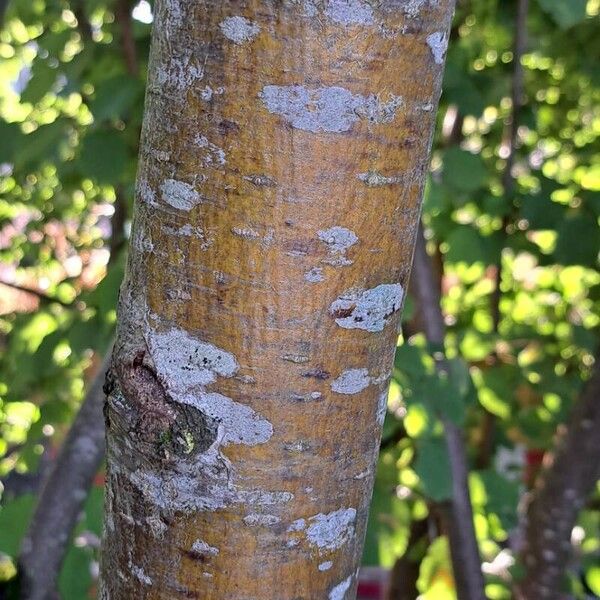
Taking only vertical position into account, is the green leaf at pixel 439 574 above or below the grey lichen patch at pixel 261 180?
below

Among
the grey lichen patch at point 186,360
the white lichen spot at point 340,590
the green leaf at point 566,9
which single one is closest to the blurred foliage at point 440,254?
the green leaf at point 566,9

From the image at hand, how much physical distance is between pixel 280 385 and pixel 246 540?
0.34ft

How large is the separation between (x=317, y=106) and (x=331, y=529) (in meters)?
0.27

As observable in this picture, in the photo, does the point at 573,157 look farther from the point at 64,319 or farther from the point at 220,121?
the point at 220,121

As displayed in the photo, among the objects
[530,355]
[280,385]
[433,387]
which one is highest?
[280,385]

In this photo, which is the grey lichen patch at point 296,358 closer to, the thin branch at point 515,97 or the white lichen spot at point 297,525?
the white lichen spot at point 297,525

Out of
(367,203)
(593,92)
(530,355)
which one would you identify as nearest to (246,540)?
(367,203)

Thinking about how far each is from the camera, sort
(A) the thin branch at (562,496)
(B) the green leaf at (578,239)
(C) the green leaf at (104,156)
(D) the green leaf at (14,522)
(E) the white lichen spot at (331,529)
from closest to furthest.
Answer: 1. (E) the white lichen spot at (331,529)
2. (D) the green leaf at (14,522)
3. (C) the green leaf at (104,156)
4. (B) the green leaf at (578,239)
5. (A) the thin branch at (562,496)

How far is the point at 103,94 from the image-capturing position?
1164 mm

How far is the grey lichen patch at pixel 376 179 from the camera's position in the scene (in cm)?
42

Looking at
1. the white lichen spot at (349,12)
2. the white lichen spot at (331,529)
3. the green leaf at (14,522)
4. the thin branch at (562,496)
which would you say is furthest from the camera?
the thin branch at (562,496)

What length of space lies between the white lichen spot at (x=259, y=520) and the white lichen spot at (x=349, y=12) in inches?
11.3

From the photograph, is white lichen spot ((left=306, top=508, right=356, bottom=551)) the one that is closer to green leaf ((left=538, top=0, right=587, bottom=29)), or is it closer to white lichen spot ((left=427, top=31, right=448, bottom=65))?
white lichen spot ((left=427, top=31, right=448, bottom=65))

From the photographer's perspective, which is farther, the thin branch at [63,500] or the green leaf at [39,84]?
the green leaf at [39,84]
